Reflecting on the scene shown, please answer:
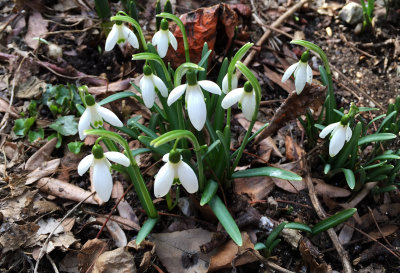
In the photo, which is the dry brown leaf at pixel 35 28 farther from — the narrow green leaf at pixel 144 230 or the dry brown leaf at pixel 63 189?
the narrow green leaf at pixel 144 230

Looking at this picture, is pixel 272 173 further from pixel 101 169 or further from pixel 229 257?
pixel 101 169

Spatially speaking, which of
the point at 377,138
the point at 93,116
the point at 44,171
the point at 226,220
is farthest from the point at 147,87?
the point at 377,138

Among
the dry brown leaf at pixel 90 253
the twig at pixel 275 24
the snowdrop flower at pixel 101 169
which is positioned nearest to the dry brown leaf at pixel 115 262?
the dry brown leaf at pixel 90 253

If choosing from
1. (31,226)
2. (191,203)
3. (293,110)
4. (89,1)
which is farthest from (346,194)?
(89,1)

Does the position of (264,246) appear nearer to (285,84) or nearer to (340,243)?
(340,243)

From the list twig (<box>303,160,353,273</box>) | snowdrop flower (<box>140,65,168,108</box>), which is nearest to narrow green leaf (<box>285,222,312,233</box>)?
twig (<box>303,160,353,273</box>)

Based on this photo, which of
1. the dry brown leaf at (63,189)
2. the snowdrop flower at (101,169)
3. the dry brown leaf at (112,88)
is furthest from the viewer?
the dry brown leaf at (112,88)
